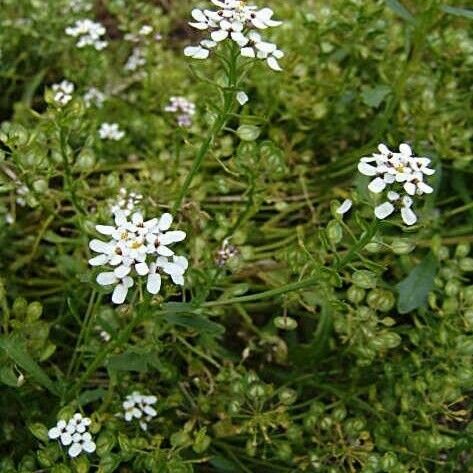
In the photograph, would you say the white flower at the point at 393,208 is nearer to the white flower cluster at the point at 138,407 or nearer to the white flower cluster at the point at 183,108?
the white flower cluster at the point at 138,407

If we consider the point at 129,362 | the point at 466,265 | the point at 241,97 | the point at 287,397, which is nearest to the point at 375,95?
the point at 466,265

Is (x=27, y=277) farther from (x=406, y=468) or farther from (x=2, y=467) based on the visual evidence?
(x=406, y=468)

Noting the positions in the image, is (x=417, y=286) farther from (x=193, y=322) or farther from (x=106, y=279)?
(x=106, y=279)

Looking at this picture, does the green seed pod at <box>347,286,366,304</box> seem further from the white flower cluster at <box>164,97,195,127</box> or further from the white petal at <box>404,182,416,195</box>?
the white flower cluster at <box>164,97,195,127</box>

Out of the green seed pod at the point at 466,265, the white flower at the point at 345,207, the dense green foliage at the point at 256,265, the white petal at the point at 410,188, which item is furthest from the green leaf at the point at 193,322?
the green seed pod at the point at 466,265

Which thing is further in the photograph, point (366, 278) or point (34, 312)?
point (34, 312)

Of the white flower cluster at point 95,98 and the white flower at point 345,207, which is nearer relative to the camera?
the white flower at point 345,207
